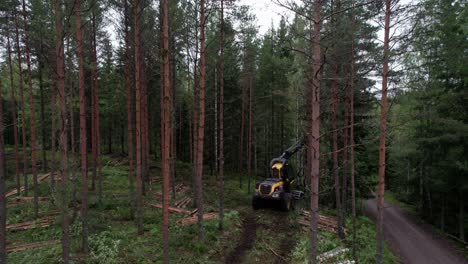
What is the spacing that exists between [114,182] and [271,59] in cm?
1668

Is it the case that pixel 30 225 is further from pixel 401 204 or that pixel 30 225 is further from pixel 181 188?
pixel 401 204

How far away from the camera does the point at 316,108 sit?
6.09m

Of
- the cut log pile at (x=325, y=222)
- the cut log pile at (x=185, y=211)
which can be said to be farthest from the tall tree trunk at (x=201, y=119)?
the cut log pile at (x=325, y=222)

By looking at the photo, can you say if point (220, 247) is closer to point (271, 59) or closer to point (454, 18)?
point (454, 18)

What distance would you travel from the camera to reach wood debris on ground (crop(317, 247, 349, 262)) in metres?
10.1

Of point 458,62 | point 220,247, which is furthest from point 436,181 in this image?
point 220,247

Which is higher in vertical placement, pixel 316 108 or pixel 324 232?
pixel 316 108

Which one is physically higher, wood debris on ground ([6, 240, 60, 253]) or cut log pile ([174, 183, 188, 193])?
wood debris on ground ([6, 240, 60, 253])

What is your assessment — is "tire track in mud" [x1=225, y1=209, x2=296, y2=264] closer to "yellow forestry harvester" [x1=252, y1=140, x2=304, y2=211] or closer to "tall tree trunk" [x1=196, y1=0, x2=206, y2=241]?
"yellow forestry harvester" [x1=252, y1=140, x2=304, y2=211]

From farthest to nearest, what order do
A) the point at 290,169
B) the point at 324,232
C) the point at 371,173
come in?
the point at 371,173
the point at 290,169
the point at 324,232

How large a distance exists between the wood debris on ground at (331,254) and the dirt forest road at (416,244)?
272 centimetres

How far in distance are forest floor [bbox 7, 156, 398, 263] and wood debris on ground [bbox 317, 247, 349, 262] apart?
183mm

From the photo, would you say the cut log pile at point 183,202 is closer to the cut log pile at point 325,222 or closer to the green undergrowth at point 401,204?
the cut log pile at point 325,222

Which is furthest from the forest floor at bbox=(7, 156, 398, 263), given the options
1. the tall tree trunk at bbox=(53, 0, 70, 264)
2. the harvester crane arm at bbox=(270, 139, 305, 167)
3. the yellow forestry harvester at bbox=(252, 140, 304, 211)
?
the harvester crane arm at bbox=(270, 139, 305, 167)
